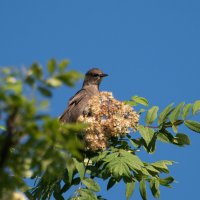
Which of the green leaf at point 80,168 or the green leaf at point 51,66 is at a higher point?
the green leaf at point 80,168

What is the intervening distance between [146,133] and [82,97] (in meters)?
4.22

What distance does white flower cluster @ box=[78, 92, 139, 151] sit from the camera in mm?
5352

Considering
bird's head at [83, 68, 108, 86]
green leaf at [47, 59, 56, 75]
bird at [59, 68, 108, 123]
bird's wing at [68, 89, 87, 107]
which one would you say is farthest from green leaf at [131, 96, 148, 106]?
bird's head at [83, 68, 108, 86]

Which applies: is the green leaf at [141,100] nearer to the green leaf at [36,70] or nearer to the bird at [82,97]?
the bird at [82,97]

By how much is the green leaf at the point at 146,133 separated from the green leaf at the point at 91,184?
745mm

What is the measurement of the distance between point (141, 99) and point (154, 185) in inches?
44.9

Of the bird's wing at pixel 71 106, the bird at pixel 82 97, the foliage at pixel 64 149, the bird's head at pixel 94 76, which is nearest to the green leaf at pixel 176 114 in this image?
the foliage at pixel 64 149

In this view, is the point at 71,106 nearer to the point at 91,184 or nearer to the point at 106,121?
the point at 106,121

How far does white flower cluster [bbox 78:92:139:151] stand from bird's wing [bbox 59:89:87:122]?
326cm

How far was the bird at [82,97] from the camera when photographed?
8.80m

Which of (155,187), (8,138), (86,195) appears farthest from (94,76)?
(8,138)

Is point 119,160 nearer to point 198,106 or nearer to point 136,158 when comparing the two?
point 136,158

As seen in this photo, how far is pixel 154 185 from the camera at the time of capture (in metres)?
5.25

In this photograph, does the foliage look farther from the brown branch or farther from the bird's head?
the bird's head
